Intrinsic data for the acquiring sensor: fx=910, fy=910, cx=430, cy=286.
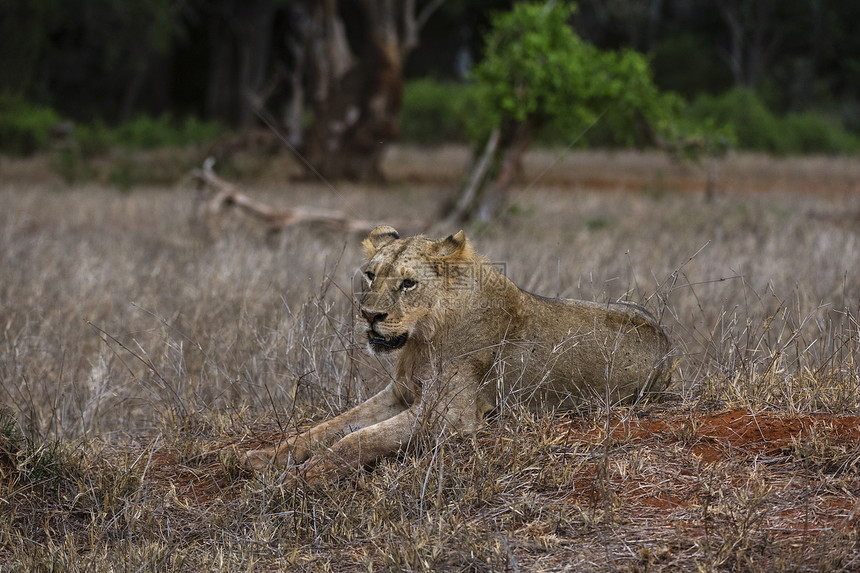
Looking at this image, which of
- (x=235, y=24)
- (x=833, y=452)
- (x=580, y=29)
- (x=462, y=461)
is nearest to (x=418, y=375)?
(x=462, y=461)

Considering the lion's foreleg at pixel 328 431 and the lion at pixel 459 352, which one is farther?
the lion's foreleg at pixel 328 431

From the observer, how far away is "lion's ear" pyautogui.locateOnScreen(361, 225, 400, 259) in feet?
13.3

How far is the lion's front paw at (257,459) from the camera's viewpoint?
394 cm

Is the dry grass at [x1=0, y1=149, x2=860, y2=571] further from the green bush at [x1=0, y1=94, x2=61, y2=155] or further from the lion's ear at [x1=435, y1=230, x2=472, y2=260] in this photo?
the green bush at [x1=0, y1=94, x2=61, y2=155]

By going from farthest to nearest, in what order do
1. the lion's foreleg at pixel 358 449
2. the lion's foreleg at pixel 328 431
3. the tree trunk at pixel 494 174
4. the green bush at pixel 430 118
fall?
1. the green bush at pixel 430 118
2. the tree trunk at pixel 494 174
3. the lion's foreleg at pixel 328 431
4. the lion's foreleg at pixel 358 449

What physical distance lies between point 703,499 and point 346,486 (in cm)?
141

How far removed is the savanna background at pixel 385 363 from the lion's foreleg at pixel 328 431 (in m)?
0.14

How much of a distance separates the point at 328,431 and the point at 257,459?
1.08 ft

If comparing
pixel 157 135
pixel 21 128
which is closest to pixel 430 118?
pixel 157 135

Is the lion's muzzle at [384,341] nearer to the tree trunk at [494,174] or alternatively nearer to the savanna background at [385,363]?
the savanna background at [385,363]

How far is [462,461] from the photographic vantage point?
3795 mm

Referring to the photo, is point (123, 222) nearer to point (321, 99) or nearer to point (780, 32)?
point (321, 99)

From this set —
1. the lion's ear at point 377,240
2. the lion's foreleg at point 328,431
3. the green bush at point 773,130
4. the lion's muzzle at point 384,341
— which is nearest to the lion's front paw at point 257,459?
the lion's foreleg at point 328,431

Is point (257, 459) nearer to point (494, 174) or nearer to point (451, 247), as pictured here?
point (451, 247)
